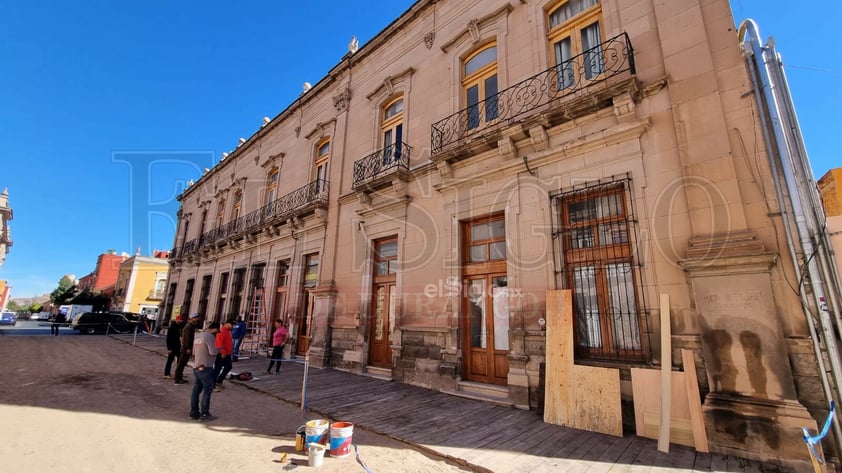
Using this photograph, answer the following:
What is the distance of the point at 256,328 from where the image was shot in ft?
42.4

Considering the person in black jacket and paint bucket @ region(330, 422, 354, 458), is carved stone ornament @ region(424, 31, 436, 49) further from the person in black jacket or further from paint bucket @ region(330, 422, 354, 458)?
the person in black jacket

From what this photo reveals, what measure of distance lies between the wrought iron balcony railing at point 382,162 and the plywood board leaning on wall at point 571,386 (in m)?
5.32

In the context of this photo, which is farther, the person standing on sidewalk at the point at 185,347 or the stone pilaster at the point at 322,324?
the stone pilaster at the point at 322,324

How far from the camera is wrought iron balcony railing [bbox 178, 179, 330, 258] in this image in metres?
12.1

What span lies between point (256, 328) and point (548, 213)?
11.3 m

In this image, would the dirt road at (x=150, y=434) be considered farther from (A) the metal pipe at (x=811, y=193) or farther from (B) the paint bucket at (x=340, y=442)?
(A) the metal pipe at (x=811, y=193)

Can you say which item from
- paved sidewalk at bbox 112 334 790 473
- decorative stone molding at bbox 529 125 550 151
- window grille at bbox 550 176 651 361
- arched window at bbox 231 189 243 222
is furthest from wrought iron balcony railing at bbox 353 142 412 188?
arched window at bbox 231 189 243 222

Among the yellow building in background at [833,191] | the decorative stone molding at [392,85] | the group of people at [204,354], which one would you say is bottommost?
the group of people at [204,354]

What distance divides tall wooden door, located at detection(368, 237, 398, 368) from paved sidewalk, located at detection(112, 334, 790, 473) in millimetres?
1831

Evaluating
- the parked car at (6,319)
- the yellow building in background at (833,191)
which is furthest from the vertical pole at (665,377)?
the parked car at (6,319)

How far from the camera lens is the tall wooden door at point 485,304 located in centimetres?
684

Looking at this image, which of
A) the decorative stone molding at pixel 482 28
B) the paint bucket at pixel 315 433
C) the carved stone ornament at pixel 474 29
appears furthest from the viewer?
the carved stone ornament at pixel 474 29

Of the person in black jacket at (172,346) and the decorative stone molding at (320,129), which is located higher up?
the decorative stone molding at (320,129)

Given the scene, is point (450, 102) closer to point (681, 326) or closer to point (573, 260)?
point (573, 260)
